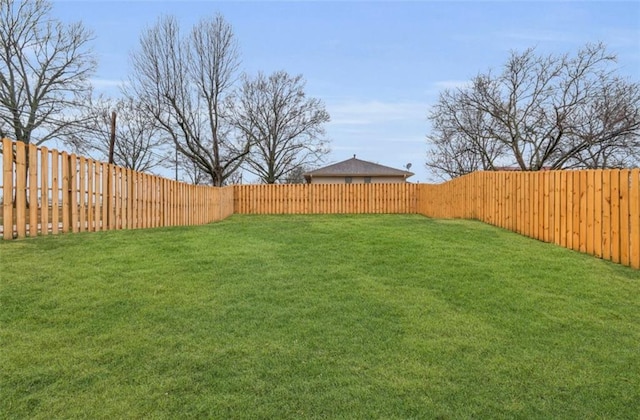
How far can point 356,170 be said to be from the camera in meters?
34.3

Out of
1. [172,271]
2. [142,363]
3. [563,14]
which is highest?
[563,14]

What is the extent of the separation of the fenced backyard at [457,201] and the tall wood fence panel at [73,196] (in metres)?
0.01

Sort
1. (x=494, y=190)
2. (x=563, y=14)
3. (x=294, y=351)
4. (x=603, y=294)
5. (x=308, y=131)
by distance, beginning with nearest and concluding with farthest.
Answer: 1. (x=294, y=351)
2. (x=603, y=294)
3. (x=494, y=190)
4. (x=563, y=14)
5. (x=308, y=131)

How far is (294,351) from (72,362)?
4.94 feet

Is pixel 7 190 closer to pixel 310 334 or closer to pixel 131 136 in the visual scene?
pixel 310 334

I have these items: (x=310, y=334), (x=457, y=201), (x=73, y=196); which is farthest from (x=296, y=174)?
(x=310, y=334)

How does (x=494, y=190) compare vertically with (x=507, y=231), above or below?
above

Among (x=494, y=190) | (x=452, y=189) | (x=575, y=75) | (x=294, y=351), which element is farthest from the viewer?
(x=575, y=75)

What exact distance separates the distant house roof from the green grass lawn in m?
28.1

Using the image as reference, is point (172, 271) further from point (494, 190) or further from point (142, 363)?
point (494, 190)

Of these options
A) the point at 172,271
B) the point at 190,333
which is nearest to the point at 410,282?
the point at 190,333

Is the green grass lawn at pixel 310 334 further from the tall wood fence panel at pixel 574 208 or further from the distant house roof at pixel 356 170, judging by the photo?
the distant house roof at pixel 356 170

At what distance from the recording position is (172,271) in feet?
15.3

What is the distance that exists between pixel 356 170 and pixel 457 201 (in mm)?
22277
